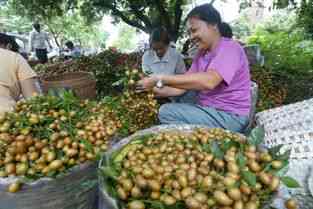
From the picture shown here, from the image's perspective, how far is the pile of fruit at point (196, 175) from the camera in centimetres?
139

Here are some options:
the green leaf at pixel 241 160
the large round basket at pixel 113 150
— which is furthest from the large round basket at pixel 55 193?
the green leaf at pixel 241 160

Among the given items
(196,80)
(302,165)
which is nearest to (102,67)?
(196,80)

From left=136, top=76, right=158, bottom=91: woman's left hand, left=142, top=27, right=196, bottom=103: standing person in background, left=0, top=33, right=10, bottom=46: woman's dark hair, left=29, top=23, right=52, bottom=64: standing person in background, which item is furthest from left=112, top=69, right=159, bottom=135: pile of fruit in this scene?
left=29, top=23, right=52, bottom=64: standing person in background

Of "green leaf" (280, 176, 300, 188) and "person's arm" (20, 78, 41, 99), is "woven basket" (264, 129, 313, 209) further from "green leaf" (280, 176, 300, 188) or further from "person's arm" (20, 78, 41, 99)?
"person's arm" (20, 78, 41, 99)

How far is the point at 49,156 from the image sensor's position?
188 centimetres

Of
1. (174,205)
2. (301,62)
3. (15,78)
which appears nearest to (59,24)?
(301,62)

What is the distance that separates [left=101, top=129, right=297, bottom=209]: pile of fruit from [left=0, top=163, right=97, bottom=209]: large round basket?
276 mm

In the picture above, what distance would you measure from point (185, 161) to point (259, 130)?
0.40m

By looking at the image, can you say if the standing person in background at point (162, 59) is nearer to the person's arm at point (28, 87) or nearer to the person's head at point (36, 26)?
the person's arm at point (28, 87)

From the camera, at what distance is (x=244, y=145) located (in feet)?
5.74

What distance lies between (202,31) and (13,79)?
145cm

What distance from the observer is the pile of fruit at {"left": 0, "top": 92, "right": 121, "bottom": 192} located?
6.18 feet

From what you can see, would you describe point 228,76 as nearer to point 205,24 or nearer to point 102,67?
point 205,24

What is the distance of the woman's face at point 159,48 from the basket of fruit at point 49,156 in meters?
1.85
